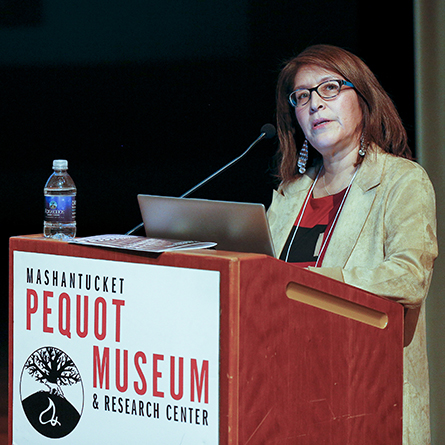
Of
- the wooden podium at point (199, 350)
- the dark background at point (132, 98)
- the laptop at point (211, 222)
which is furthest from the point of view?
the dark background at point (132, 98)

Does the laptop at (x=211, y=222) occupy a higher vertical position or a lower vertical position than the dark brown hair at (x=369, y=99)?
lower

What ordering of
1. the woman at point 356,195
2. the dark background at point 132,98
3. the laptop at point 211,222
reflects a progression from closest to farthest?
the laptop at point 211,222 → the woman at point 356,195 → the dark background at point 132,98

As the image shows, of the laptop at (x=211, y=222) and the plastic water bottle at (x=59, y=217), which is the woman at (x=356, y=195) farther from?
the plastic water bottle at (x=59, y=217)

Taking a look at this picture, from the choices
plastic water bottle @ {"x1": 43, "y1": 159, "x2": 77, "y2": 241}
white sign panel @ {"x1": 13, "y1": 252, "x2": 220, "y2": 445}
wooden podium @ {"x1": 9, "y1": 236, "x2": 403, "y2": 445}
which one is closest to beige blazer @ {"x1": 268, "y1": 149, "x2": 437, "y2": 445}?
wooden podium @ {"x1": 9, "y1": 236, "x2": 403, "y2": 445}

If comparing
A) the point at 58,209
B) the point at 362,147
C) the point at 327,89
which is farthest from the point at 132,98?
the point at 58,209

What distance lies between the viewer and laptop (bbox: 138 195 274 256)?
3.51 ft

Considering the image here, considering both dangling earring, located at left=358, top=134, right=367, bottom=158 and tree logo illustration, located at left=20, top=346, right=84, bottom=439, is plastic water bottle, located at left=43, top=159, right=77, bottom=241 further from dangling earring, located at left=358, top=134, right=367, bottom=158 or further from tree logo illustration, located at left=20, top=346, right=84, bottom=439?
dangling earring, located at left=358, top=134, right=367, bottom=158

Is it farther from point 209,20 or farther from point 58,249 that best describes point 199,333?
point 209,20

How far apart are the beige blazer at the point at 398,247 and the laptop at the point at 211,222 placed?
28 cm

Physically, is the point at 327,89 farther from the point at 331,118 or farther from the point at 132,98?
the point at 132,98

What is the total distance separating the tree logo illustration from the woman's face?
3.44ft

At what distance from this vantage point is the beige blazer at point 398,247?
138 centimetres

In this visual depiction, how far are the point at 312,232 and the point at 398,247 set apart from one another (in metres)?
0.41

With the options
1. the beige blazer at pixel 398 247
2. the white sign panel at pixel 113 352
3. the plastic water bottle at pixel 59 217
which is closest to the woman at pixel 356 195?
the beige blazer at pixel 398 247
